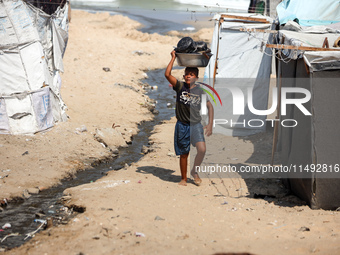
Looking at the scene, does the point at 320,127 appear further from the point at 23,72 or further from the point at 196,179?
the point at 23,72

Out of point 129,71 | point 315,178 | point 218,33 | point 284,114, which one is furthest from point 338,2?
point 129,71

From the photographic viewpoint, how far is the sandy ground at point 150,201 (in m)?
4.06

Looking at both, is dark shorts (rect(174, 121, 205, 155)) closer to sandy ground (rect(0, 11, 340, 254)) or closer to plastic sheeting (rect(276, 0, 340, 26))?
sandy ground (rect(0, 11, 340, 254))

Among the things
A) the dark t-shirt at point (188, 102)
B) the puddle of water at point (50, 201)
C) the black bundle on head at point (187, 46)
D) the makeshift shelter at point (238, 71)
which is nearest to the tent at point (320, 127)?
the black bundle on head at point (187, 46)

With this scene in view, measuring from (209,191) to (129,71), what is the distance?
9.41m

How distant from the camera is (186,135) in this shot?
5551mm

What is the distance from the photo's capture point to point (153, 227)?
14.4ft

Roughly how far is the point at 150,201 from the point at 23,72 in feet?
13.5

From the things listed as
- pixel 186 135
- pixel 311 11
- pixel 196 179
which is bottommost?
pixel 196 179

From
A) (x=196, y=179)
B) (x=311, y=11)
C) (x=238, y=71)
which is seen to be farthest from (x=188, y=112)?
(x=311, y=11)

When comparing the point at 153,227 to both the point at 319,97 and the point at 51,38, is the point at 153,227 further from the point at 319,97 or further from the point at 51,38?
the point at 51,38

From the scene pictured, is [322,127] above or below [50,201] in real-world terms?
above

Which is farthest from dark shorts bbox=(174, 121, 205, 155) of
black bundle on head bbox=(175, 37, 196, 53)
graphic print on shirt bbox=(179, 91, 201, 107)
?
black bundle on head bbox=(175, 37, 196, 53)

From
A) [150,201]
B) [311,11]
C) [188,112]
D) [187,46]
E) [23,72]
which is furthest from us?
[311,11]
